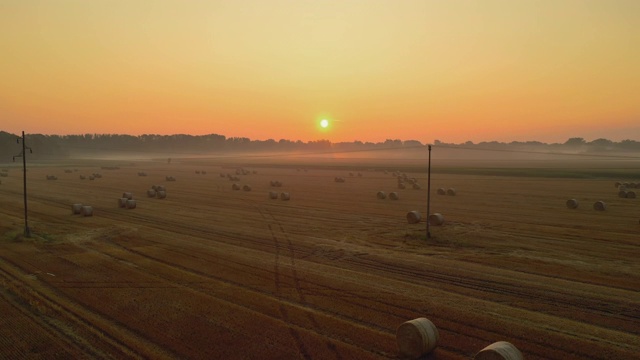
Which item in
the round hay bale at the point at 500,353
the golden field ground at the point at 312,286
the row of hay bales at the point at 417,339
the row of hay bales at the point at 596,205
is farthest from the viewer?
the row of hay bales at the point at 596,205

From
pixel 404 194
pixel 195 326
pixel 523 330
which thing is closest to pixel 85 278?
pixel 195 326

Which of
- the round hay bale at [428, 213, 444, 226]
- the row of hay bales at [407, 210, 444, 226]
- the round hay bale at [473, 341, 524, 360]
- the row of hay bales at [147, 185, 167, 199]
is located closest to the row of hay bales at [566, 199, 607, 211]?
the row of hay bales at [407, 210, 444, 226]

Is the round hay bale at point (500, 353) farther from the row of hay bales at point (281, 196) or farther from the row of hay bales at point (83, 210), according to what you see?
the row of hay bales at point (281, 196)

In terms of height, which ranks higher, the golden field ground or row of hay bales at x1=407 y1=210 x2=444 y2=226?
row of hay bales at x1=407 y1=210 x2=444 y2=226

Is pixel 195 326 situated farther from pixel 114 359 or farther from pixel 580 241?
pixel 580 241

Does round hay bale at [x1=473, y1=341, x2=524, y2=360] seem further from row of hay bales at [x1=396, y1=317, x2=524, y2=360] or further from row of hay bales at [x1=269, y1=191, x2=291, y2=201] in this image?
row of hay bales at [x1=269, y1=191, x2=291, y2=201]

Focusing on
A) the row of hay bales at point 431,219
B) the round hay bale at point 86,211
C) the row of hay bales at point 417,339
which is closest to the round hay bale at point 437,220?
the row of hay bales at point 431,219

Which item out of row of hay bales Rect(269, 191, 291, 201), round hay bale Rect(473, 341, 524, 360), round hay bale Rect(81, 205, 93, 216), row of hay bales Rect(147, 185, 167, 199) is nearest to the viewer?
round hay bale Rect(473, 341, 524, 360)
